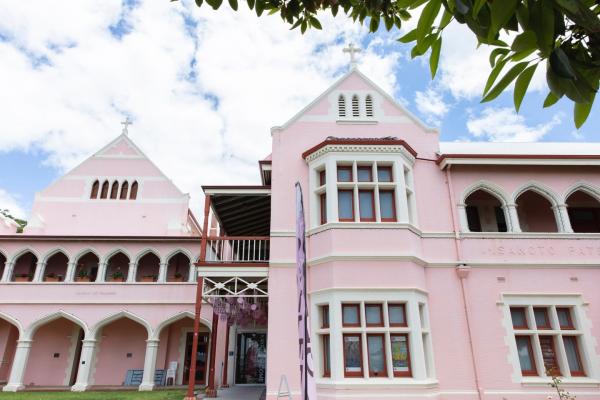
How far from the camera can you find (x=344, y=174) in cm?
1005

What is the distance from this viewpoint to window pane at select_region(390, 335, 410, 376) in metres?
8.34

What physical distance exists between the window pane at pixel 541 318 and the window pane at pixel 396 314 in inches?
127

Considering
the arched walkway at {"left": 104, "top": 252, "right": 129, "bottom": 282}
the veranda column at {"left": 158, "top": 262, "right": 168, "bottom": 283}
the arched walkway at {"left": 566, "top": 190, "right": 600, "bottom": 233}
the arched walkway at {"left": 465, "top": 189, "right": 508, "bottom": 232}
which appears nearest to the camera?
the arched walkway at {"left": 465, "top": 189, "right": 508, "bottom": 232}

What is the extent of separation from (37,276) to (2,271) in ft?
8.93

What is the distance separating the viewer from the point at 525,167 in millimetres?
10602

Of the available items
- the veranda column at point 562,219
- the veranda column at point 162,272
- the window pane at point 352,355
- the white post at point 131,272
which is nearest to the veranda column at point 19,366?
the white post at point 131,272

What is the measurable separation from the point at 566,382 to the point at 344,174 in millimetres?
6550

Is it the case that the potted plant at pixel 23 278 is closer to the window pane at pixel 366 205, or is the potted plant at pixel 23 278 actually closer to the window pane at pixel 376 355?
the window pane at pixel 366 205

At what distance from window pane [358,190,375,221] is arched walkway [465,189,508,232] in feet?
10.6

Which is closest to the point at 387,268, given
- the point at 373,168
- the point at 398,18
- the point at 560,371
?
the point at 373,168

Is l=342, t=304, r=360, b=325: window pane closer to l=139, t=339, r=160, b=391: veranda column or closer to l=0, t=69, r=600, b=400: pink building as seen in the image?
l=0, t=69, r=600, b=400: pink building

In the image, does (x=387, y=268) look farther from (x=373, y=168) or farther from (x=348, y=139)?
(x=348, y=139)

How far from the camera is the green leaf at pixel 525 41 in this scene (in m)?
1.16

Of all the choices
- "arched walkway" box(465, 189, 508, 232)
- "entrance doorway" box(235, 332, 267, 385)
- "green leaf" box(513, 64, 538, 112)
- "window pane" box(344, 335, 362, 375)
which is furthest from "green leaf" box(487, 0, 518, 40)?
"entrance doorway" box(235, 332, 267, 385)
